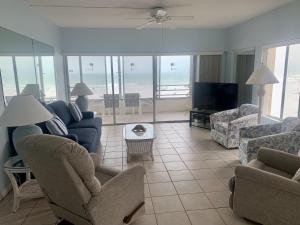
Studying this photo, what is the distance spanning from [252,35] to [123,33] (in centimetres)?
312

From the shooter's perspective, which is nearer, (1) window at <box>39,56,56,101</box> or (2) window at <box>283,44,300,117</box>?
(2) window at <box>283,44,300,117</box>

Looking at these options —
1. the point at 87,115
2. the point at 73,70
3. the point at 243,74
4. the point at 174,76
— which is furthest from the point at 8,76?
the point at 243,74

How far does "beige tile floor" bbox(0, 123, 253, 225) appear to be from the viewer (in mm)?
2398

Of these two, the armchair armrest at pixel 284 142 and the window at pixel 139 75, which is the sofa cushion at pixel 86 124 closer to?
the window at pixel 139 75

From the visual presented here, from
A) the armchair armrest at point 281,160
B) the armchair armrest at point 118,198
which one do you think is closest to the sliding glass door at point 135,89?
the armchair armrest at point 281,160

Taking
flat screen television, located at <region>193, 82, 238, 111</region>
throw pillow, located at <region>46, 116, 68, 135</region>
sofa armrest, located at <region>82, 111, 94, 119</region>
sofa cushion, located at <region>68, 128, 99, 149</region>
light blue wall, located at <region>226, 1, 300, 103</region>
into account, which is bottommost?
sofa cushion, located at <region>68, 128, 99, 149</region>

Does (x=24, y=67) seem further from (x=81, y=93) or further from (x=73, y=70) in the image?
(x=73, y=70)

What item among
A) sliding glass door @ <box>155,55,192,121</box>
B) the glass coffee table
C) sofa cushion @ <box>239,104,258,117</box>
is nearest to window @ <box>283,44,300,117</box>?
sofa cushion @ <box>239,104,258,117</box>

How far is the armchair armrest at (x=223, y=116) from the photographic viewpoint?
4887 millimetres

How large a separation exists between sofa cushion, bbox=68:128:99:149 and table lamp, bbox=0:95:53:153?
1.00m

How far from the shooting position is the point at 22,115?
2.29 meters

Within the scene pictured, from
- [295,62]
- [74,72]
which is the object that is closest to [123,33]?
[74,72]

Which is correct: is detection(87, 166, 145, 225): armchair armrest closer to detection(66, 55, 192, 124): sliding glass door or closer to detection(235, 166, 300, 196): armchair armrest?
detection(235, 166, 300, 196): armchair armrest

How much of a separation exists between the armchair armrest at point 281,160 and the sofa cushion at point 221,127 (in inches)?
69.3
